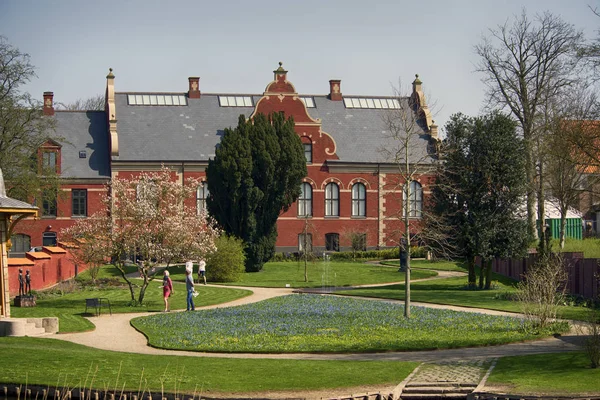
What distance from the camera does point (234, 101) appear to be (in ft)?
252

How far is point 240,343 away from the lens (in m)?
27.4

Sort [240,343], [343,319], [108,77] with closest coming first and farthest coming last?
[240,343], [343,319], [108,77]

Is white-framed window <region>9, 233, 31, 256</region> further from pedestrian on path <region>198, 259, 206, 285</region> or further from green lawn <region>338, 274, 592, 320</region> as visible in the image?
green lawn <region>338, 274, 592, 320</region>

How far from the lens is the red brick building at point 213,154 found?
70.5 metres

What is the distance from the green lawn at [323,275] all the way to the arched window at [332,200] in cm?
992

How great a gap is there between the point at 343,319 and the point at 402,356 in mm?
8155

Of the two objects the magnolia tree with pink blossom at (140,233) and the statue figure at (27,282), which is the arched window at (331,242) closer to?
the magnolia tree with pink blossom at (140,233)

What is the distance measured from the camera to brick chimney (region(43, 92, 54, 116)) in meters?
73.9

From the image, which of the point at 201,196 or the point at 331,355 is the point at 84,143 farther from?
the point at 331,355

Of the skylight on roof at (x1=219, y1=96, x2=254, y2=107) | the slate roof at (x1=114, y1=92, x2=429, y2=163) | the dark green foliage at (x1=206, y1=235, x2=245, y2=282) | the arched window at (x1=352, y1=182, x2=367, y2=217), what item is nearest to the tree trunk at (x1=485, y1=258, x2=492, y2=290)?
the dark green foliage at (x1=206, y1=235, x2=245, y2=282)

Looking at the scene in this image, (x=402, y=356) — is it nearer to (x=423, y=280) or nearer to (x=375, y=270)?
(x=423, y=280)

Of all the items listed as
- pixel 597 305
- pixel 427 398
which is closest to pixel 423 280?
pixel 597 305

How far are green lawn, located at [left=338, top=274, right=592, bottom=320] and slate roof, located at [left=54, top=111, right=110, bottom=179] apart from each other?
30.4m

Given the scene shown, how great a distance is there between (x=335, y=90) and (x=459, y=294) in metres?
37.7
